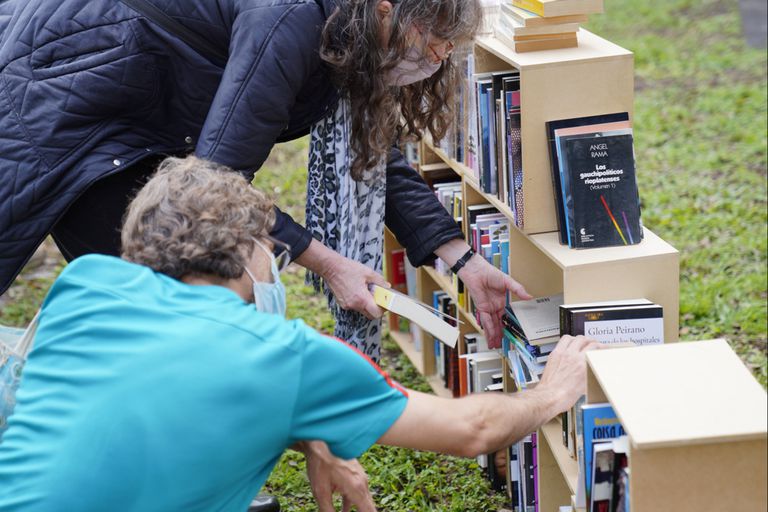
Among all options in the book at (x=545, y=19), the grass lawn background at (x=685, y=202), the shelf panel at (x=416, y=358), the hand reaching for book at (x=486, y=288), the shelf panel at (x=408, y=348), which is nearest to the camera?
the book at (x=545, y=19)

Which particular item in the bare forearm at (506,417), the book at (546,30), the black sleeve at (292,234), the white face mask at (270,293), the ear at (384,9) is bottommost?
the bare forearm at (506,417)

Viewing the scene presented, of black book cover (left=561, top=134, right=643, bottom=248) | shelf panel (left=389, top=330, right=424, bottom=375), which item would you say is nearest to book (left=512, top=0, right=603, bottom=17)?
black book cover (left=561, top=134, right=643, bottom=248)

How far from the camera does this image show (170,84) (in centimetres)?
288

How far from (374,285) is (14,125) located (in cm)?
113

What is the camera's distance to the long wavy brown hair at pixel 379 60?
2.70 m

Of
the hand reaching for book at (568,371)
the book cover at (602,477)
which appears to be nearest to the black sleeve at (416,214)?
the hand reaching for book at (568,371)

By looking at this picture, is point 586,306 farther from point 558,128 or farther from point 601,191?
point 558,128

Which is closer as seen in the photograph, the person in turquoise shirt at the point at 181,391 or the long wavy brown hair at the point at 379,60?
the person in turquoise shirt at the point at 181,391

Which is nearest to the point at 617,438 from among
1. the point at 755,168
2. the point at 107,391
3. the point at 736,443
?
the point at 736,443

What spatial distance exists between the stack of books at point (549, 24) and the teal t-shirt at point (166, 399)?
141cm

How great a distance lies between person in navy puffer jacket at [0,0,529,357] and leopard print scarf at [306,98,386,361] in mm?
104

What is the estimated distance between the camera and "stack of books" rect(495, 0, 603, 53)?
295cm

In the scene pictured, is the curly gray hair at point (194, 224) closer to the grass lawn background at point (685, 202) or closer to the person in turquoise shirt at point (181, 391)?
the person in turquoise shirt at point (181, 391)

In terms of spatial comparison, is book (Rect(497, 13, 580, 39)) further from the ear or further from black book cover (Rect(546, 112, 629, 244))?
the ear
